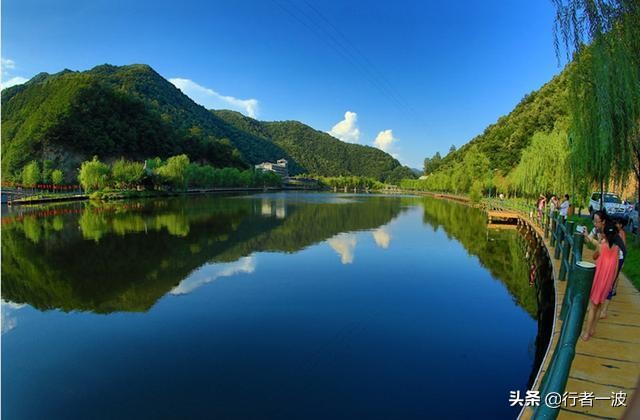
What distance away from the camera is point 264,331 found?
924 centimetres

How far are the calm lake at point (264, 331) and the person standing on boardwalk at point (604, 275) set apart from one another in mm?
2109

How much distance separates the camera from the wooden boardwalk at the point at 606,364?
390 cm

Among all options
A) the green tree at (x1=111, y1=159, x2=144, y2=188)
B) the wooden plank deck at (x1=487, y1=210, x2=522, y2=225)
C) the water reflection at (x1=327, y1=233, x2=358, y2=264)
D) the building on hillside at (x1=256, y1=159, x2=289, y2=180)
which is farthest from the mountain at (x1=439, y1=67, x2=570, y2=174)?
the building on hillside at (x1=256, y1=159, x2=289, y2=180)

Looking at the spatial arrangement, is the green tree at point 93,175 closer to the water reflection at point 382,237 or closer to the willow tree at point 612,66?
the water reflection at point 382,237

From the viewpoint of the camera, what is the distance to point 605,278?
5453mm

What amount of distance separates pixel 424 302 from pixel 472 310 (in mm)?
1347

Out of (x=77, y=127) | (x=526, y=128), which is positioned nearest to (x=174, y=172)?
(x=77, y=127)

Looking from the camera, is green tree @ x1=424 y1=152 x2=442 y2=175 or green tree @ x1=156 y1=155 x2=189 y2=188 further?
green tree @ x1=424 y1=152 x2=442 y2=175

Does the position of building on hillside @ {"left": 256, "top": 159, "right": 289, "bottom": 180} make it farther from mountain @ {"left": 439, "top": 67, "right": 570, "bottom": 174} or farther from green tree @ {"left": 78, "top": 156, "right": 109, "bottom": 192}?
green tree @ {"left": 78, "top": 156, "right": 109, "bottom": 192}

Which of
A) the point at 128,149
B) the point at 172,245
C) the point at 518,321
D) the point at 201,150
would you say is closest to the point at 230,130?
the point at 201,150

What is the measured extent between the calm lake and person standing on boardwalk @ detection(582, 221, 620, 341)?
2109 mm

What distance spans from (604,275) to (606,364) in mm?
1324

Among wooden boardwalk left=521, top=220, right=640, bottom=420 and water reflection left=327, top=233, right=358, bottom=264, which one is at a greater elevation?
wooden boardwalk left=521, top=220, right=640, bottom=420

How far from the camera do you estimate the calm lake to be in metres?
6.55
